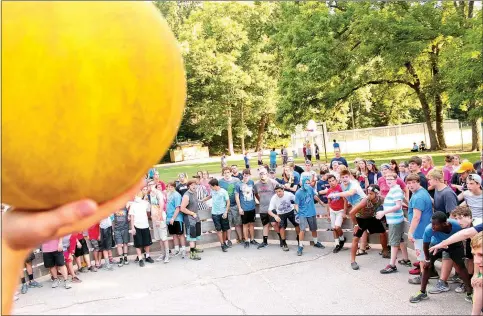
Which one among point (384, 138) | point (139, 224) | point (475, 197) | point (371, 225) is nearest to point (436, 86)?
point (384, 138)

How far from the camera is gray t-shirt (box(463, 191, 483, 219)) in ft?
21.7

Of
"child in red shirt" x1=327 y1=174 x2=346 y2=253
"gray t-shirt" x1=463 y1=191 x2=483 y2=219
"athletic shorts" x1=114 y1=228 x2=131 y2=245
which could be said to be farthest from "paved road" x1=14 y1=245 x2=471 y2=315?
"gray t-shirt" x1=463 y1=191 x2=483 y2=219

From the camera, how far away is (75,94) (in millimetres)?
1420

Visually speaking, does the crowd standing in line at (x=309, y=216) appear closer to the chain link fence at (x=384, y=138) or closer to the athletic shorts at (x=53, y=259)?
the athletic shorts at (x=53, y=259)

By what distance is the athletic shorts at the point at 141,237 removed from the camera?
995cm

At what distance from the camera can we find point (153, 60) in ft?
4.98

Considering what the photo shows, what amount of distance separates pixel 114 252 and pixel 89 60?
32.6ft

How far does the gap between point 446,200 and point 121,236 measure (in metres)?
6.79

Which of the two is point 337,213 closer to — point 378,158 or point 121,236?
point 121,236

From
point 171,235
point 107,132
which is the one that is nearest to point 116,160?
point 107,132

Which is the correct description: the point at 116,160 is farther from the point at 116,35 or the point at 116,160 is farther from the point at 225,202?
the point at 225,202

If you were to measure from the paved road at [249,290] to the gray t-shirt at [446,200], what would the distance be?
1.24 meters

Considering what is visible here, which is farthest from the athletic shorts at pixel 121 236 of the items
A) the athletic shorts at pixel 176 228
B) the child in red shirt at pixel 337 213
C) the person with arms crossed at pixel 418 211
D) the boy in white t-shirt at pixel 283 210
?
the person with arms crossed at pixel 418 211

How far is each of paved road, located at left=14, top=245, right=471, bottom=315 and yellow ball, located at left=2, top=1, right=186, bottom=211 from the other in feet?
18.3
